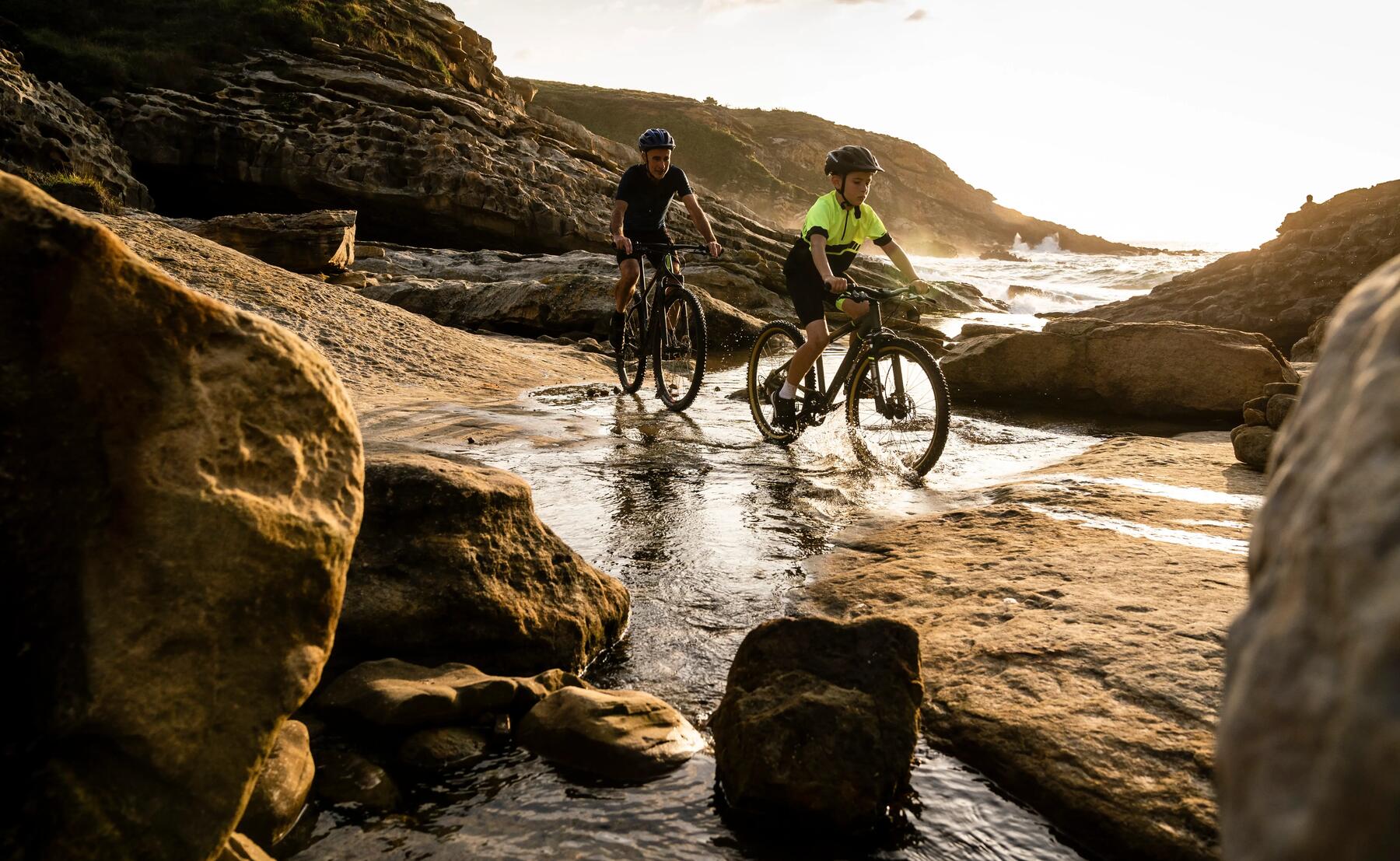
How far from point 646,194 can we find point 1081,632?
6.58m

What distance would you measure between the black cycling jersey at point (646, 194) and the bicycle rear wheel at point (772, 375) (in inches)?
69.8

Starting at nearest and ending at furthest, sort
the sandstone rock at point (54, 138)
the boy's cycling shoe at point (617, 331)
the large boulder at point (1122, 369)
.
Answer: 1. the large boulder at point (1122, 369)
2. the boy's cycling shoe at point (617, 331)
3. the sandstone rock at point (54, 138)

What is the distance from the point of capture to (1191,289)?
20.3 metres

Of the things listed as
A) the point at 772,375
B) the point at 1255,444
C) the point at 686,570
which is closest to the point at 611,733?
the point at 686,570

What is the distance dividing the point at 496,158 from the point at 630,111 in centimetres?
7006

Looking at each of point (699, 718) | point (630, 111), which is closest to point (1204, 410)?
point (699, 718)

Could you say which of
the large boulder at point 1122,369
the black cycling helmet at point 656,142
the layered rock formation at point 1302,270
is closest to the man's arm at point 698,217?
the black cycling helmet at point 656,142

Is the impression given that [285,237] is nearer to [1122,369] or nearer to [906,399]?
[906,399]

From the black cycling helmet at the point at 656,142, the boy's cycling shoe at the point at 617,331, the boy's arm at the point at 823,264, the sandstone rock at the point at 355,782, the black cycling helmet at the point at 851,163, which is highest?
the black cycling helmet at the point at 656,142

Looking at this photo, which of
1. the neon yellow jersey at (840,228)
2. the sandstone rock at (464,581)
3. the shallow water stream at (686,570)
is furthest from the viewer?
the neon yellow jersey at (840,228)

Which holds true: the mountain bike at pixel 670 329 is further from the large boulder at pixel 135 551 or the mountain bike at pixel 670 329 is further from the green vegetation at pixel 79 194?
the green vegetation at pixel 79 194

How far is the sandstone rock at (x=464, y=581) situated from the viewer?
324 cm

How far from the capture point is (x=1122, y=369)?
895 cm

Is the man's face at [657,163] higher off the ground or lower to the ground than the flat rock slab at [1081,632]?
higher
